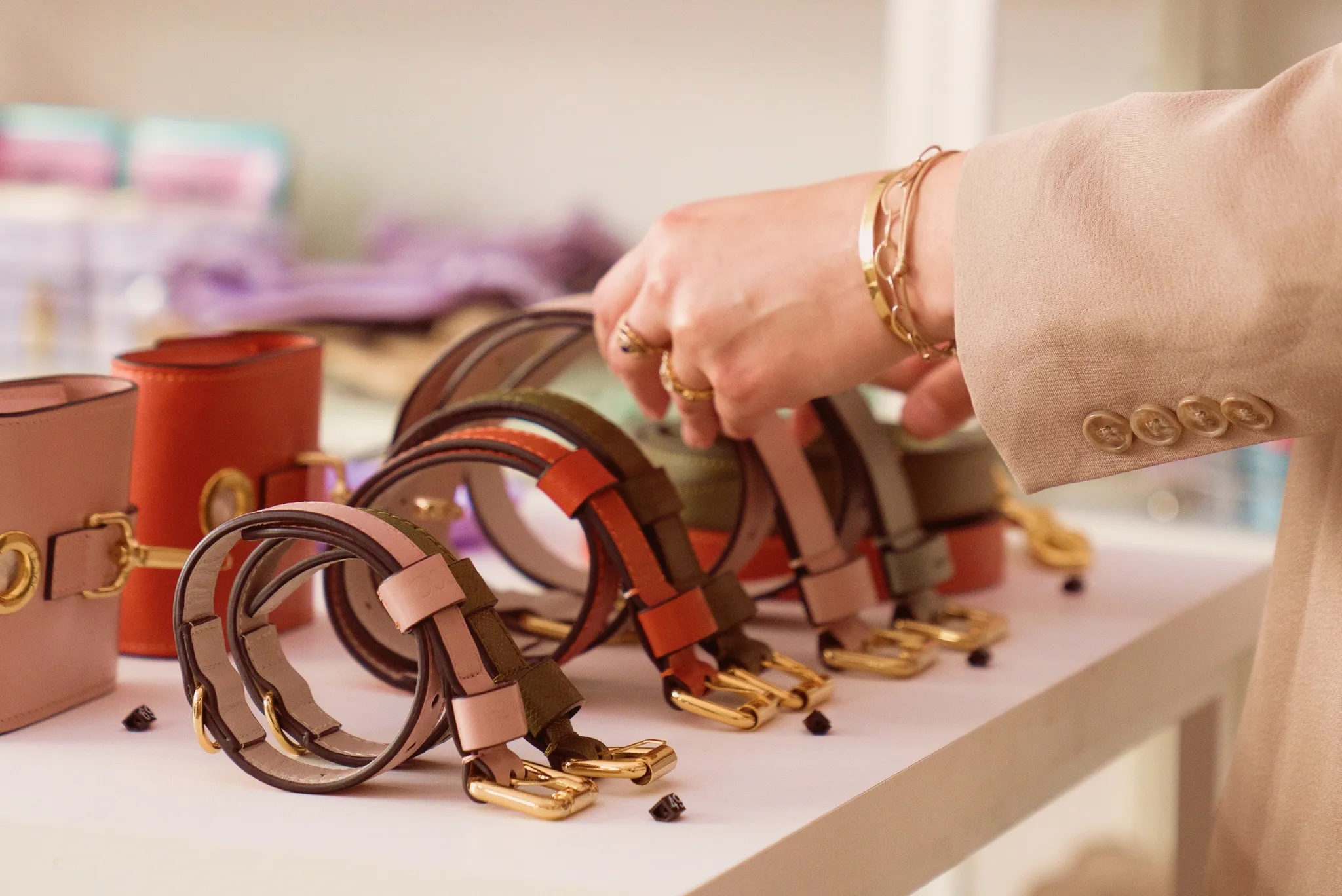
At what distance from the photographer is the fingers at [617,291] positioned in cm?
66

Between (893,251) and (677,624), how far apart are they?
182 mm

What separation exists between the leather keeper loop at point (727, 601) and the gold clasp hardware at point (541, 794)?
0.44 ft

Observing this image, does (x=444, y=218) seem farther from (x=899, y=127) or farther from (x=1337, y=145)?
(x=1337, y=145)

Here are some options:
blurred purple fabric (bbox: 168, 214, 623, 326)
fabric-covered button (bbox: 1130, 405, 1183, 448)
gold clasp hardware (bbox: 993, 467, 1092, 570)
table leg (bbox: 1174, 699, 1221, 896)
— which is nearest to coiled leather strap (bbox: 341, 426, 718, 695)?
fabric-covered button (bbox: 1130, 405, 1183, 448)

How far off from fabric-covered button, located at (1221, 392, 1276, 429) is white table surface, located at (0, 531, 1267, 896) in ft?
0.61

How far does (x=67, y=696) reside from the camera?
606 millimetres

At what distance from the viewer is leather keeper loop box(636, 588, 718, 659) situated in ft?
1.94

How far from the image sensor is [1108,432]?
509 millimetres

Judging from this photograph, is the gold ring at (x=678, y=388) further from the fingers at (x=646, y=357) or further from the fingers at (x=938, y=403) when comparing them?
the fingers at (x=938, y=403)

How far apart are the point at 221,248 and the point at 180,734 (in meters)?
1.41

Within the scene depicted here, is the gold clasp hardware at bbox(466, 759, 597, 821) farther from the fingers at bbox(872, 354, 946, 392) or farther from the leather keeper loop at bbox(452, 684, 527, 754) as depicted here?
the fingers at bbox(872, 354, 946, 392)

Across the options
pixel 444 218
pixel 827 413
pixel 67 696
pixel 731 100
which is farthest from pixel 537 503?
pixel 444 218

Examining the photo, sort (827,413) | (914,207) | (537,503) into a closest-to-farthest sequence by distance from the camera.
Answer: (914,207) → (827,413) → (537,503)

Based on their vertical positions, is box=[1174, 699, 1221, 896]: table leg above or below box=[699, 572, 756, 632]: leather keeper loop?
below
